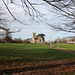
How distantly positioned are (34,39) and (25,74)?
95.0 m

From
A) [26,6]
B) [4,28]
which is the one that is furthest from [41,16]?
[4,28]

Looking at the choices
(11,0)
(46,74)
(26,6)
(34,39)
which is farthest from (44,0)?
(34,39)

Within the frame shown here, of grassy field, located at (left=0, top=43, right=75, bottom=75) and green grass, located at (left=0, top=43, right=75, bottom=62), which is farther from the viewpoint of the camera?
green grass, located at (left=0, top=43, right=75, bottom=62)

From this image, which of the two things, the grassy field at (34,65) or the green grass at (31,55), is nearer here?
the grassy field at (34,65)

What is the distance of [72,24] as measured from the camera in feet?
23.8

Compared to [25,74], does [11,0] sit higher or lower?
higher

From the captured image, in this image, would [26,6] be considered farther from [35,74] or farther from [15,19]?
[35,74]

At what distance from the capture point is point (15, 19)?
4.42m

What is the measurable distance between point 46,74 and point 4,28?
9.43 m

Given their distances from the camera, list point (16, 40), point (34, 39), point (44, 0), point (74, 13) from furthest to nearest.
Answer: point (34, 39) < point (16, 40) < point (74, 13) < point (44, 0)

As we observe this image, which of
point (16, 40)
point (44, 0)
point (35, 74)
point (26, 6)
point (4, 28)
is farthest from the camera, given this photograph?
point (16, 40)

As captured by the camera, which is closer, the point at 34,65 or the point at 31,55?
the point at 34,65

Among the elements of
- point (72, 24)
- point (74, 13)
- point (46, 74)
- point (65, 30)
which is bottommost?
point (46, 74)

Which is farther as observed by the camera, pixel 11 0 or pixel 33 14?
pixel 33 14
